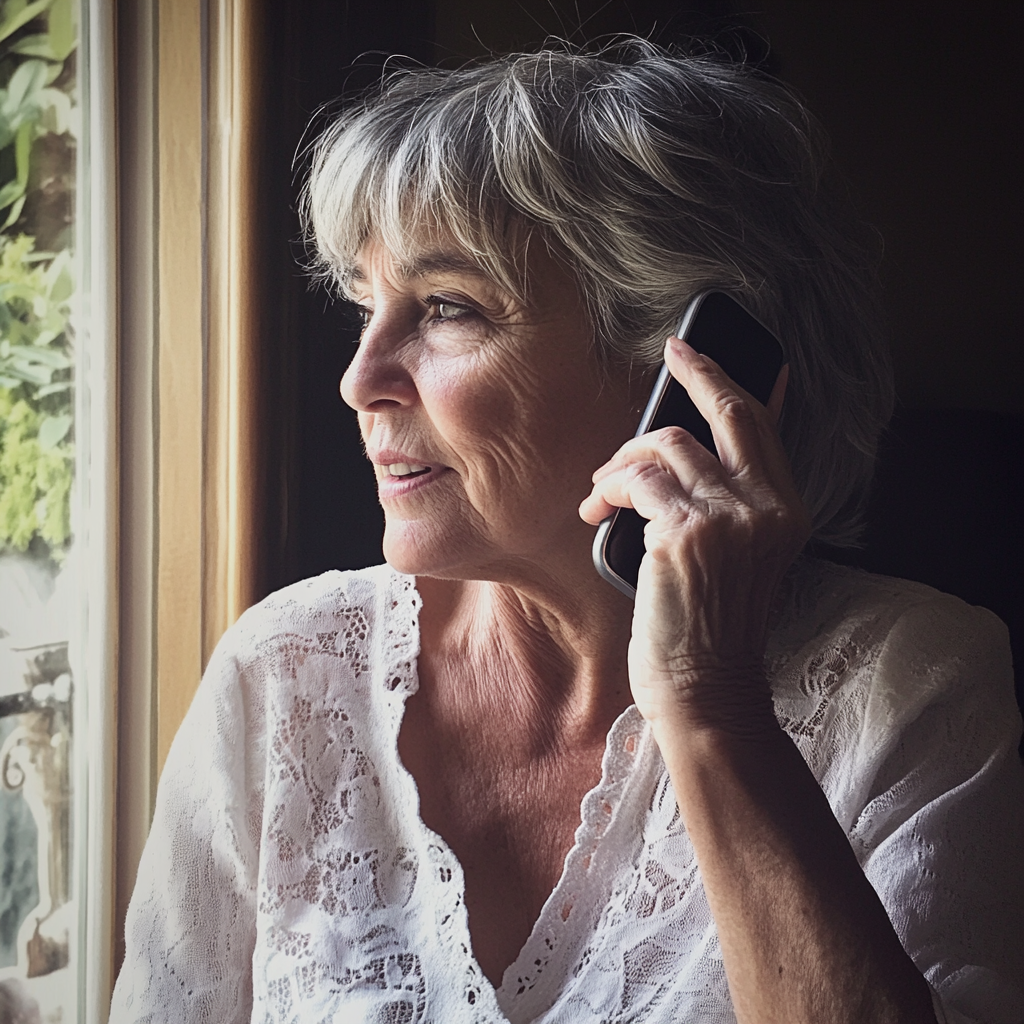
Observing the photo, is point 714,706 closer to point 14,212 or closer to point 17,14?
point 14,212

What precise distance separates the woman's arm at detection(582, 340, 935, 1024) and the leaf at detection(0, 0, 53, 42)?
2.72ft

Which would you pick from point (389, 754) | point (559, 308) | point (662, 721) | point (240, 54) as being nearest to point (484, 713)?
point (389, 754)

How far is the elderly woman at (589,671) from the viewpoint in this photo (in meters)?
0.85

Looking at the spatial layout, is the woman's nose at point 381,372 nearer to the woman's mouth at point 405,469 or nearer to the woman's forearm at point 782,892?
the woman's mouth at point 405,469

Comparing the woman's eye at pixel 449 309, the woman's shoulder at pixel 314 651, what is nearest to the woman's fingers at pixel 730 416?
the woman's eye at pixel 449 309

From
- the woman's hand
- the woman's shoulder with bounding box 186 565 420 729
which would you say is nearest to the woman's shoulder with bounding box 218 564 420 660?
the woman's shoulder with bounding box 186 565 420 729

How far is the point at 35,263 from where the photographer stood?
117 cm

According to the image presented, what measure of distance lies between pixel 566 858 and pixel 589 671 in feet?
0.70

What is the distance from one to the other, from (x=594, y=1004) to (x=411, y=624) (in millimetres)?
452

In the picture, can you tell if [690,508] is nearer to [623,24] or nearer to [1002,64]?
[1002,64]

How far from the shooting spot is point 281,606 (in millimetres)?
1178

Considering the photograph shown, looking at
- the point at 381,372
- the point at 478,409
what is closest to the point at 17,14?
the point at 381,372

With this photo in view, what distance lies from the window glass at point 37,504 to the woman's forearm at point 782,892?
2.64ft

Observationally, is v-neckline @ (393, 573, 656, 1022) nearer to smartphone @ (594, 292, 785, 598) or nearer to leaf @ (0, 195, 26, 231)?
smartphone @ (594, 292, 785, 598)
